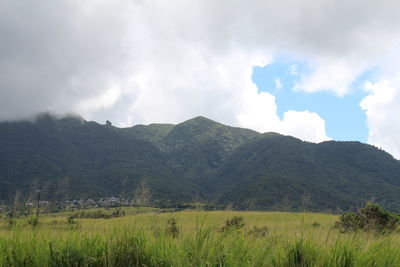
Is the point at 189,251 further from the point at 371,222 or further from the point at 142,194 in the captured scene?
the point at 371,222

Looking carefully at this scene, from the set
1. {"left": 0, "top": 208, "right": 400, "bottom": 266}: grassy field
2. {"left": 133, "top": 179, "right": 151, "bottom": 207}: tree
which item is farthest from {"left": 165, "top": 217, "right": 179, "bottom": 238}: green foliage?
{"left": 133, "top": 179, "right": 151, "bottom": 207}: tree

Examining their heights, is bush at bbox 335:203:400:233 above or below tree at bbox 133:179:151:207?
below

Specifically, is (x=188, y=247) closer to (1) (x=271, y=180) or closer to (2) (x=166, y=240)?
(2) (x=166, y=240)

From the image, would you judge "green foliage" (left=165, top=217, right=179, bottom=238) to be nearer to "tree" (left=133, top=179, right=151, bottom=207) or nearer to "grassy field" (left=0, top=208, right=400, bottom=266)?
"grassy field" (left=0, top=208, right=400, bottom=266)

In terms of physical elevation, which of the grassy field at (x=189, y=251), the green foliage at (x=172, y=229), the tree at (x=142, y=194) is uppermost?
the tree at (x=142, y=194)

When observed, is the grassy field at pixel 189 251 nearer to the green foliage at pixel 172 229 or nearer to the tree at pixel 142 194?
the green foliage at pixel 172 229

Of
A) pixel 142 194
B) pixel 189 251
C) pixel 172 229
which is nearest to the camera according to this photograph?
pixel 189 251

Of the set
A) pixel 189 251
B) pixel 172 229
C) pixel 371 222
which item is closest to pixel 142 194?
pixel 189 251

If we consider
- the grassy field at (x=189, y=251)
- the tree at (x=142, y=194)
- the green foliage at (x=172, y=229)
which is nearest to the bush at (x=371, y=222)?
the grassy field at (x=189, y=251)

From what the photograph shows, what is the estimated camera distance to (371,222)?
10.9 m

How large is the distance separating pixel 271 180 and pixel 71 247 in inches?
6736

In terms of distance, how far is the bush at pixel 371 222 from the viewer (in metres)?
7.20

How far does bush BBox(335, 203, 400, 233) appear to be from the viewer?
7195mm

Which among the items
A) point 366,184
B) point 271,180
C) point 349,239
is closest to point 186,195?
point 271,180
